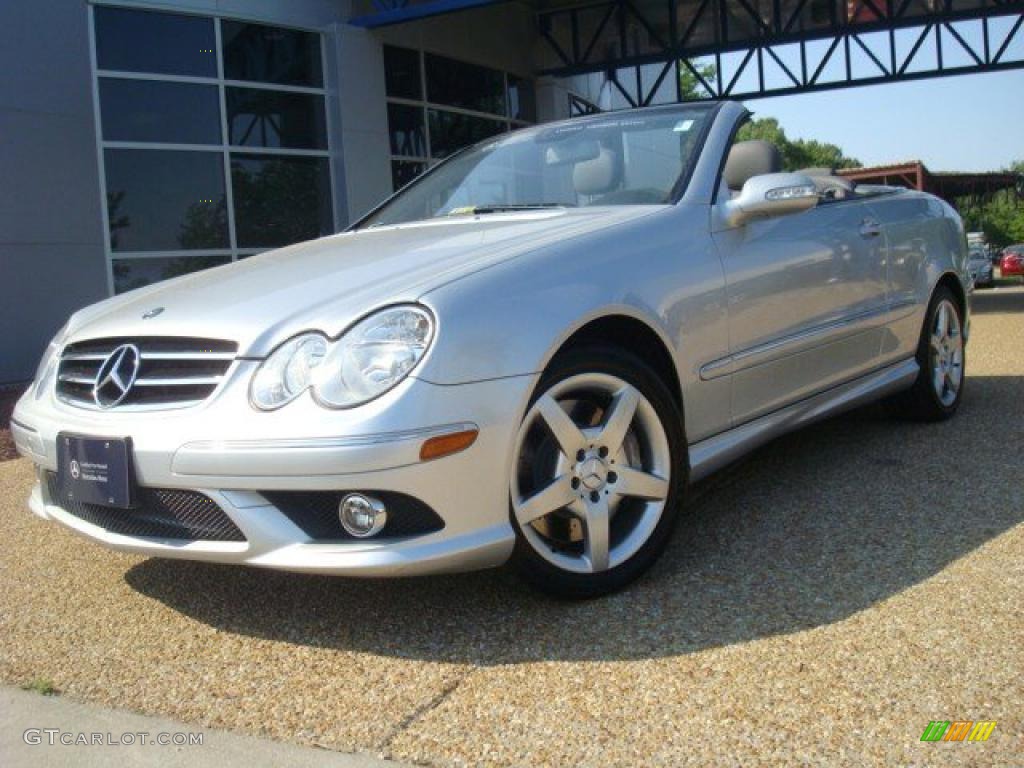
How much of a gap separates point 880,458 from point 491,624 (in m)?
2.39

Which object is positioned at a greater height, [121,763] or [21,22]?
[21,22]

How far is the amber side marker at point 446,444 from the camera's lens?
103 inches

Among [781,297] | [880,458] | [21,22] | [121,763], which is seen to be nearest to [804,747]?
[121,763]

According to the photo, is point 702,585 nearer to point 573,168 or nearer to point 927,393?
point 573,168

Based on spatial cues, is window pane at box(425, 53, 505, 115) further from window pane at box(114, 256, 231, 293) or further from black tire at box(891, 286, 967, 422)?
black tire at box(891, 286, 967, 422)

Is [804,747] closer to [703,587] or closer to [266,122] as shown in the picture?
[703,587]

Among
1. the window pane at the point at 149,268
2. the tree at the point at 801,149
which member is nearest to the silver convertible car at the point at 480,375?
the window pane at the point at 149,268

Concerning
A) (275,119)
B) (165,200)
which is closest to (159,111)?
(165,200)

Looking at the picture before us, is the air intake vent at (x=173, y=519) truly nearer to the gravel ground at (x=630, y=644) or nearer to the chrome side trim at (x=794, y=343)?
the gravel ground at (x=630, y=644)

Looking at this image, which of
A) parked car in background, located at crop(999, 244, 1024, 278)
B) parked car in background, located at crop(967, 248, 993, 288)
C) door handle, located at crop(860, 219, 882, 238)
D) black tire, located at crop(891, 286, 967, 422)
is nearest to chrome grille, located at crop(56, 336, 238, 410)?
door handle, located at crop(860, 219, 882, 238)

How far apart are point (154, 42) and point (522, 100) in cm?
700

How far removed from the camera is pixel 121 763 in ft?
7.58

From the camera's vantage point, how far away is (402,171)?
13.8 metres
